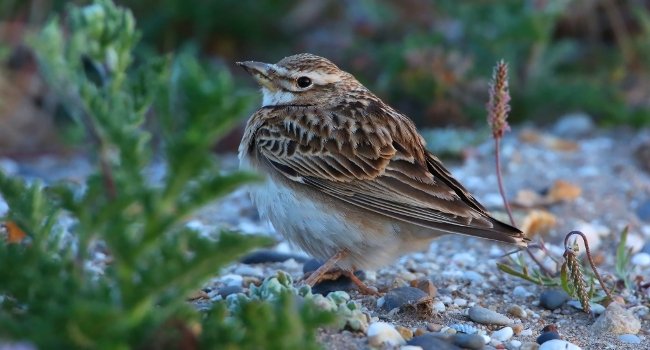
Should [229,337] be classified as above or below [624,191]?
below

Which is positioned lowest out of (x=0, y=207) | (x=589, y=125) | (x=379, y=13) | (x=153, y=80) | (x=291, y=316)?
(x=291, y=316)

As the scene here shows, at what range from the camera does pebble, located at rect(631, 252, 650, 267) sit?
614 centimetres

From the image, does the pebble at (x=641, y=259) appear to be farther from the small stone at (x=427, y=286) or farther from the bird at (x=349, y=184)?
the small stone at (x=427, y=286)

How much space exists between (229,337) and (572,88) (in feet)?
21.7

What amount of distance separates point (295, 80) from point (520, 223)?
187 centimetres

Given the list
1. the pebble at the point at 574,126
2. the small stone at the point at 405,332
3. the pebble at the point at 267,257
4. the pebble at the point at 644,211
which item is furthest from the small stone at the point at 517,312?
the pebble at the point at 574,126

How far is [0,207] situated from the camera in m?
5.93

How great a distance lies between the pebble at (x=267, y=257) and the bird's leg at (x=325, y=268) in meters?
0.82

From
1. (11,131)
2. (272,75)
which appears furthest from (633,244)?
(11,131)

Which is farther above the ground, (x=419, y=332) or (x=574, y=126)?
(x=574, y=126)

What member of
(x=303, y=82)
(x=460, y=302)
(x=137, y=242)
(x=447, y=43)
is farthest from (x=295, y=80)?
(x=447, y=43)

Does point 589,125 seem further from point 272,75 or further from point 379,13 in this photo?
point 272,75

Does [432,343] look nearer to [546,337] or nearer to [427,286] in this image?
[546,337]

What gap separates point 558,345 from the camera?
14.6 feet
